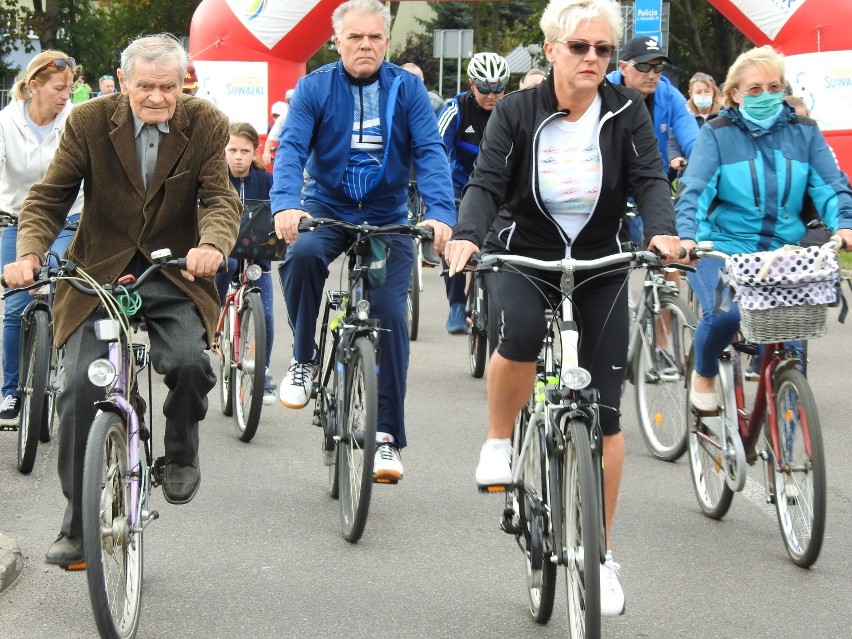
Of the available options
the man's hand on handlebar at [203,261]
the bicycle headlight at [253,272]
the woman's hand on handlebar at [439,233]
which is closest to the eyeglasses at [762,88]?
the woman's hand on handlebar at [439,233]

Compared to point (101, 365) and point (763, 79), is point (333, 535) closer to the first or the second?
point (101, 365)

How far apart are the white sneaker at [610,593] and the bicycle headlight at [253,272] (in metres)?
4.18

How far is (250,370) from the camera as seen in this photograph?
309 inches

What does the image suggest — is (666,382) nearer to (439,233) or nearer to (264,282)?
(439,233)

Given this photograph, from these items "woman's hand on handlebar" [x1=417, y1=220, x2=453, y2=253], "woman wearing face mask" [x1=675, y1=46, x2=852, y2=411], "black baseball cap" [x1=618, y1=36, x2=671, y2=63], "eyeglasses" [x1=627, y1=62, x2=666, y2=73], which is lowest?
"woman's hand on handlebar" [x1=417, y1=220, x2=453, y2=253]

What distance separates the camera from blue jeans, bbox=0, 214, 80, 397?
7.54 meters

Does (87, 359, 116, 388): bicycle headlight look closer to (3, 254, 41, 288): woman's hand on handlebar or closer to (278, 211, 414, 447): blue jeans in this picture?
(3, 254, 41, 288): woman's hand on handlebar

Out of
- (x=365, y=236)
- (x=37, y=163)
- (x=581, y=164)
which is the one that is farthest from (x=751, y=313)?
(x=37, y=163)

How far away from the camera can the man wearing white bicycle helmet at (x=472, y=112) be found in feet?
32.8

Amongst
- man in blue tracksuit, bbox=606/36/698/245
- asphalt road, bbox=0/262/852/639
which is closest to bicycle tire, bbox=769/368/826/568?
asphalt road, bbox=0/262/852/639

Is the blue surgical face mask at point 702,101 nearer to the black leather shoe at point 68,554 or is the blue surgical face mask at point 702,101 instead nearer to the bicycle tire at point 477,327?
the bicycle tire at point 477,327

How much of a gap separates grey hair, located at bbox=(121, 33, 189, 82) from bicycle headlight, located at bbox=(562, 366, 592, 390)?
5.89 ft

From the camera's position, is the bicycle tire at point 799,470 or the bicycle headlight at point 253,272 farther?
the bicycle headlight at point 253,272

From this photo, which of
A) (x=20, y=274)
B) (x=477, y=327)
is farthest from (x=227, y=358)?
(x=20, y=274)
